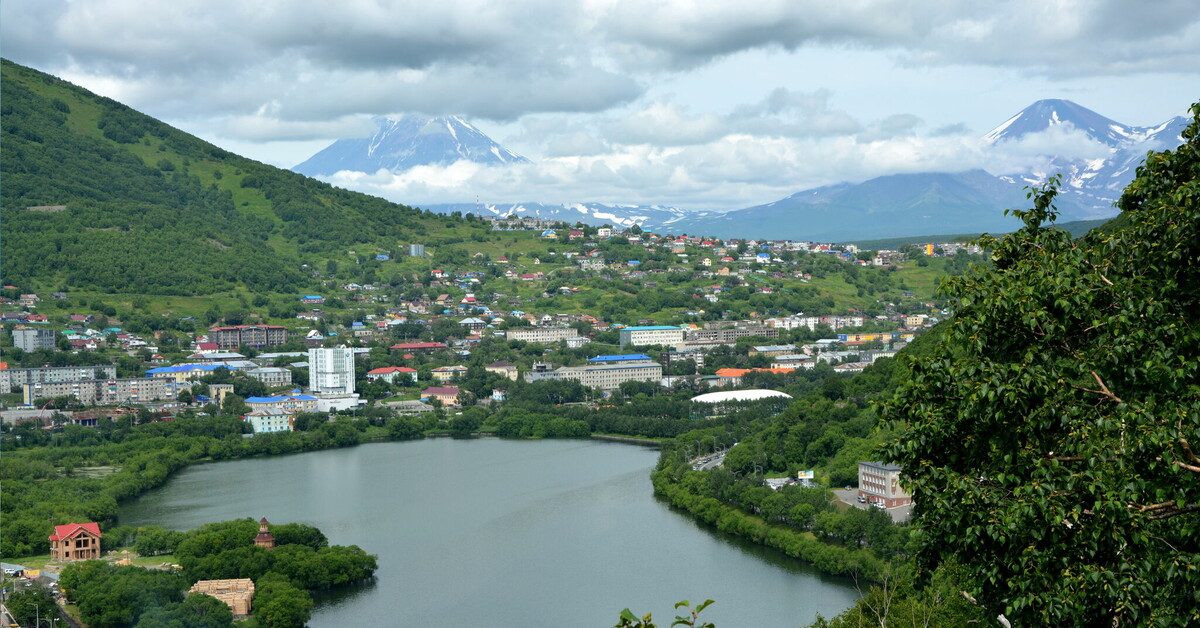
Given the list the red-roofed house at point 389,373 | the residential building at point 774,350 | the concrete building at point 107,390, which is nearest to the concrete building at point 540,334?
the red-roofed house at point 389,373

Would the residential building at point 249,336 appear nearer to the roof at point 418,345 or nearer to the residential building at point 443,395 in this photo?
the roof at point 418,345

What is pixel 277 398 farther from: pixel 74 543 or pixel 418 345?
pixel 74 543

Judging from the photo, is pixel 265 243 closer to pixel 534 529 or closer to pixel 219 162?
pixel 219 162

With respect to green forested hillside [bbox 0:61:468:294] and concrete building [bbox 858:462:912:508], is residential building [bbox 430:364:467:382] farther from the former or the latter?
concrete building [bbox 858:462:912:508]

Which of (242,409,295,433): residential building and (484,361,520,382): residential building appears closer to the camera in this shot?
(242,409,295,433): residential building

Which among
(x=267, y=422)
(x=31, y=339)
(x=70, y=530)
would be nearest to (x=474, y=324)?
(x=31, y=339)

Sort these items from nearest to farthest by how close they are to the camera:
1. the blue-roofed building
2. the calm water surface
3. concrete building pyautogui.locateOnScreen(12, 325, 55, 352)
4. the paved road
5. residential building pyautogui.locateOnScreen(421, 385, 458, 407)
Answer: the calm water surface < the paved road < the blue-roofed building < residential building pyautogui.locateOnScreen(421, 385, 458, 407) < concrete building pyautogui.locateOnScreen(12, 325, 55, 352)

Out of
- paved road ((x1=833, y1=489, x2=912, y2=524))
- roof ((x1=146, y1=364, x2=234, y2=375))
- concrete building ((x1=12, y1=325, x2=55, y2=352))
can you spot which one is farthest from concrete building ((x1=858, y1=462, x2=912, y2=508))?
concrete building ((x1=12, y1=325, x2=55, y2=352))
